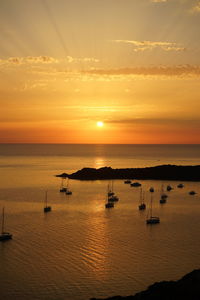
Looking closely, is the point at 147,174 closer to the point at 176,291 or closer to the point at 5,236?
the point at 5,236

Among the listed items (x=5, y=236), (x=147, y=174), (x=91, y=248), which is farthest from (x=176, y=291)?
(x=147, y=174)

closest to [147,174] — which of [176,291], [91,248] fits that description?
[91,248]

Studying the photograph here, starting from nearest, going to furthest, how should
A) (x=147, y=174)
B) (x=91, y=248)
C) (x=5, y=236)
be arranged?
(x=91, y=248), (x=5, y=236), (x=147, y=174)

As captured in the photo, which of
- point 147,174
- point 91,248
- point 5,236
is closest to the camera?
point 91,248

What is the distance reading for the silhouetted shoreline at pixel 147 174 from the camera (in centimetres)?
13062

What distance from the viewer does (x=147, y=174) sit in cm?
13400

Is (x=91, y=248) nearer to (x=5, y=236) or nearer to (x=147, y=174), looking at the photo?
(x=5, y=236)

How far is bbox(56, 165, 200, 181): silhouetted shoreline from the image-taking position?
13062cm

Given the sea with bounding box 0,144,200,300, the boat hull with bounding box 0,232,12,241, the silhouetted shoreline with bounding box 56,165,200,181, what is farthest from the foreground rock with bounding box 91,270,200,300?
the silhouetted shoreline with bounding box 56,165,200,181

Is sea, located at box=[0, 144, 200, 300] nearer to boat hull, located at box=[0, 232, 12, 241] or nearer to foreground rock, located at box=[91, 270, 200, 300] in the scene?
boat hull, located at box=[0, 232, 12, 241]

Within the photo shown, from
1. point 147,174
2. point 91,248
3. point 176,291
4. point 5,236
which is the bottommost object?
point 91,248

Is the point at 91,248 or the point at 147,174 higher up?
the point at 147,174

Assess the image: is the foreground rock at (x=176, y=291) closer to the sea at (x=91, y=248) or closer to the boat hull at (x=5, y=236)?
the sea at (x=91, y=248)

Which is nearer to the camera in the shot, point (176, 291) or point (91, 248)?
point (176, 291)
